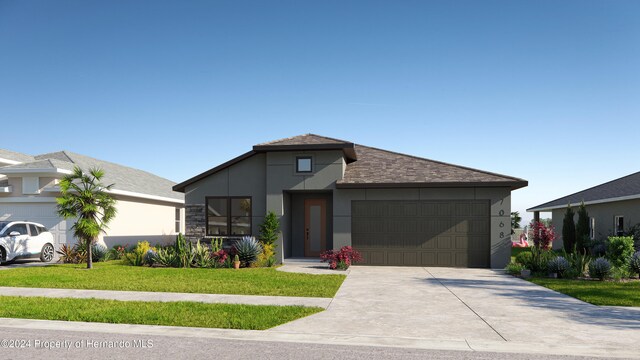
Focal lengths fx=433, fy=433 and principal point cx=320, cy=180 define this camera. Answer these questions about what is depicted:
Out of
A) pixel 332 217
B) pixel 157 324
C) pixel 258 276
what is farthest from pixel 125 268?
pixel 157 324

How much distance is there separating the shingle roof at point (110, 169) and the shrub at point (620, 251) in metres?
21.3

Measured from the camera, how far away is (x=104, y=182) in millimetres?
22750

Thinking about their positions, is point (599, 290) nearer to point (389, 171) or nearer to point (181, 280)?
point (389, 171)

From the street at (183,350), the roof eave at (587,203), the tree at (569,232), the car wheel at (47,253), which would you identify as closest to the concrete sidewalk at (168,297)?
the street at (183,350)

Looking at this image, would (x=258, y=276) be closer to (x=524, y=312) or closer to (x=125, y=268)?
(x=125, y=268)

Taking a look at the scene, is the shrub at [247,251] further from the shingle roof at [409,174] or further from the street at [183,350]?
the street at [183,350]

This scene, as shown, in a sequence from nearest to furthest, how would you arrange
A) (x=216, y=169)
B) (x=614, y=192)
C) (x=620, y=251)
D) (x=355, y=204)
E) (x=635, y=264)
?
(x=635, y=264), (x=620, y=251), (x=355, y=204), (x=216, y=169), (x=614, y=192)

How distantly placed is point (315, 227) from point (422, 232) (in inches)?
185

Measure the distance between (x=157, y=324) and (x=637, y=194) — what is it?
20.2 m

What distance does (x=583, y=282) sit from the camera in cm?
1291

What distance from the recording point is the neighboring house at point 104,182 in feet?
66.5

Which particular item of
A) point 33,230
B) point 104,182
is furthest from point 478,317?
point 104,182

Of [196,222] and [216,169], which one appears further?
[196,222]

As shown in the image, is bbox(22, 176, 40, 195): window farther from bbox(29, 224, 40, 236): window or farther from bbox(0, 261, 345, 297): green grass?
bbox(0, 261, 345, 297): green grass
